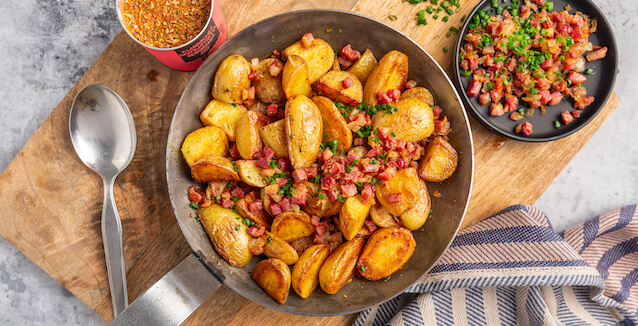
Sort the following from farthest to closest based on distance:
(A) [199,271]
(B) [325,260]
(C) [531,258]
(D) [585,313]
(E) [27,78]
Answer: (E) [27,78] → (D) [585,313] → (C) [531,258] → (B) [325,260] → (A) [199,271]

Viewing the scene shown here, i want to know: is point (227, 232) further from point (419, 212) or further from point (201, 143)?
point (419, 212)

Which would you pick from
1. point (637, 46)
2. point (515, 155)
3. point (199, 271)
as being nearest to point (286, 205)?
point (199, 271)

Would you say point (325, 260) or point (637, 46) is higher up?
point (637, 46)

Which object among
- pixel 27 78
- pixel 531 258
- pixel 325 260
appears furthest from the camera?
pixel 27 78

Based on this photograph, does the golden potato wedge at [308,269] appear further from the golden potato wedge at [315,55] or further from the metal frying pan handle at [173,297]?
the golden potato wedge at [315,55]

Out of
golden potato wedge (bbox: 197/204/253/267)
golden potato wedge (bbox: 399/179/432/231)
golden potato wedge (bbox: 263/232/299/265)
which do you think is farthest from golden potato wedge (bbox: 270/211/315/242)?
golden potato wedge (bbox: 399/179/432/231)

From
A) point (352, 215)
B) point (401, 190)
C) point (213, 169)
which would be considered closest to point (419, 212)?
point (401, 190)

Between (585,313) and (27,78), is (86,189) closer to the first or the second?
(27,78)

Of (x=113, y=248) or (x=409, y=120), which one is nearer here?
(x=409, y=120)
